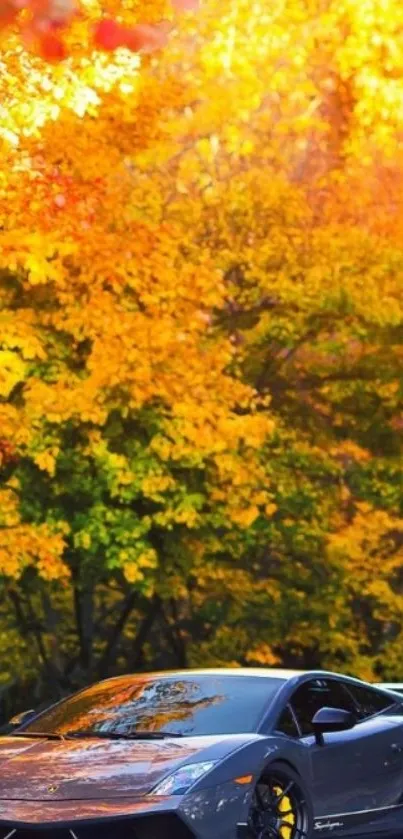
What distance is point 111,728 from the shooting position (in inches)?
393

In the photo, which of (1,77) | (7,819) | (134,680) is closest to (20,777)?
(7,819)

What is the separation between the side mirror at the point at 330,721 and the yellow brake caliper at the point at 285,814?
2.09ft

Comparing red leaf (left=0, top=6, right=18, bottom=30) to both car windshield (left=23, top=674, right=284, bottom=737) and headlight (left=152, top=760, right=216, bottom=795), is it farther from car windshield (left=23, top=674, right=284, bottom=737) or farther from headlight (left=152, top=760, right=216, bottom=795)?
headlight (left=152, top=760, right=216, bottom=795)

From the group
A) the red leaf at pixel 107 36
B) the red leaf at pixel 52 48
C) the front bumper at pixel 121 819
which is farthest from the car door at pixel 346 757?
the red leaf at pixel 107 36

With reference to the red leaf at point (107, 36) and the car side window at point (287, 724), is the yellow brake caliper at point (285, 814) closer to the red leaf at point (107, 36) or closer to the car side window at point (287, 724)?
the car side window at point (287, 724)

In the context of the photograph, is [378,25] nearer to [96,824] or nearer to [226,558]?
[226,558]

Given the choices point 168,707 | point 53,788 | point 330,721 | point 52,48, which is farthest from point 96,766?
point 52,48

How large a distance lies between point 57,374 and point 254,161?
730 cm

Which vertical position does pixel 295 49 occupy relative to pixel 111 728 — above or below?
above

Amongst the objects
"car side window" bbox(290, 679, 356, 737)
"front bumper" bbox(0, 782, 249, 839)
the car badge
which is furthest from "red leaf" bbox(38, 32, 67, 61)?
"front bumper" bbox(0, 782, 249, 839)

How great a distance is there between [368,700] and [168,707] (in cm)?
184

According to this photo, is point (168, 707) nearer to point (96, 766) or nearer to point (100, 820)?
point (96, 766)

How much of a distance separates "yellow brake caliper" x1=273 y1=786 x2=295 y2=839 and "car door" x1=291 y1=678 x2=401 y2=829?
0.32 meters

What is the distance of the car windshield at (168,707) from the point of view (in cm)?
988
